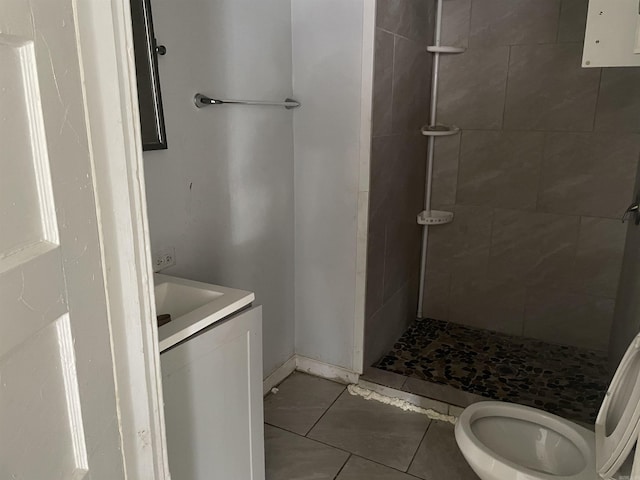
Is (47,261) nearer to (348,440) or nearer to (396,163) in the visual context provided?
(348,440)

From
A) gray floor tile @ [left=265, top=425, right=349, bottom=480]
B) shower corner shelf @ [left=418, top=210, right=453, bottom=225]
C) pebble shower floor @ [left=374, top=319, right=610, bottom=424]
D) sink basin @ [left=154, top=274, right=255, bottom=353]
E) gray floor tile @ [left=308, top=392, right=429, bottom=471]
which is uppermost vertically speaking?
sink basin @ [left=154, top=274, right=255, bottom=353]

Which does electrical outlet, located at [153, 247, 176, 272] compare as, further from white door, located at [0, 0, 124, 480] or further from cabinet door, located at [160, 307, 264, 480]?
white door, located at [0, 0, 124, 480]

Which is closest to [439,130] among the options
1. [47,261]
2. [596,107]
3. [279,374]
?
[596,107]

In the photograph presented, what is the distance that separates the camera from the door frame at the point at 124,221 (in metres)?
0.72

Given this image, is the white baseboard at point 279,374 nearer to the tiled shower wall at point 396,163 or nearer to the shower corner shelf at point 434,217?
the tiled shower wall at point 396,163

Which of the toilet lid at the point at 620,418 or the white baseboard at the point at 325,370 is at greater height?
the toilet lid at the point at 620,418

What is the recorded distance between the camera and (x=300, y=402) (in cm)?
243

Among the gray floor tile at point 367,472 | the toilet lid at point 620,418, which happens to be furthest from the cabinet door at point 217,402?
the toilet lid at point 620,418

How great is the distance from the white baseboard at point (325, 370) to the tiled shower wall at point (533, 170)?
3.13 ft

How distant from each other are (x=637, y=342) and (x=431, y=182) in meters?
1.82

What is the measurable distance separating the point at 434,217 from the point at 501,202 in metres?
0.37

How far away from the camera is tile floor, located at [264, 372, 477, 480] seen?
2.00 m

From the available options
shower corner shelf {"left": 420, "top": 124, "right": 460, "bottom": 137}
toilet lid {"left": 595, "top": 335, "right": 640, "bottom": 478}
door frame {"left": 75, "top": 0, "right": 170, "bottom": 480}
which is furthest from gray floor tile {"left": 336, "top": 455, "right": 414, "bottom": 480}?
shower corner shelf {"left": 420, "top": 124, "right": 460, "bottom": 137}

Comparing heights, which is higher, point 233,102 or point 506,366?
point 233,102
